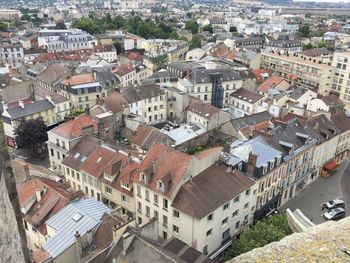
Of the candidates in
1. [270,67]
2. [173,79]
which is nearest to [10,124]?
[173,79]

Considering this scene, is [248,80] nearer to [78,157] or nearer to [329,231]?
[78,157]

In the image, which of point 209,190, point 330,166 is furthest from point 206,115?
point 209,190

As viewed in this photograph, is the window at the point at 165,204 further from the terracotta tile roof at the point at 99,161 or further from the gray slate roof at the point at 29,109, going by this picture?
the gray slate roof at the point at 29,109

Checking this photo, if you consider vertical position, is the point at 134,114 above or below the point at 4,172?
below

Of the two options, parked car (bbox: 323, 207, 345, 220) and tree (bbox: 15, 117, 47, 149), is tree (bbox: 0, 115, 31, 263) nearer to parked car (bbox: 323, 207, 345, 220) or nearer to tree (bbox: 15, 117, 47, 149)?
parked car (bbox: 323, 207, 345, 220)

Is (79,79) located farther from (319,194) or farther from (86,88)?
(319,194)

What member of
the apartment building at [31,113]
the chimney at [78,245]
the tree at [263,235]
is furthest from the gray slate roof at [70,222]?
the apartment building at [31,113]
